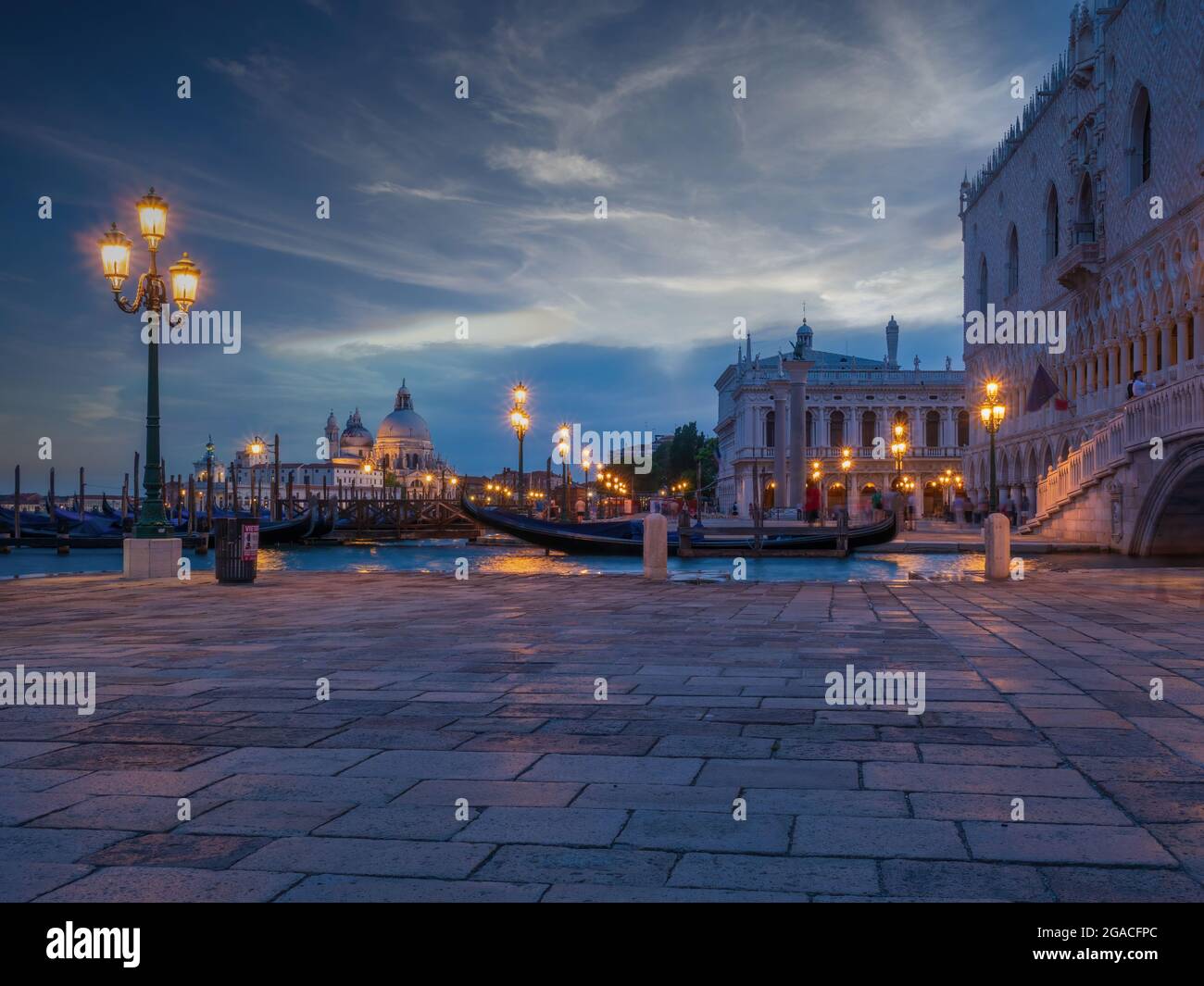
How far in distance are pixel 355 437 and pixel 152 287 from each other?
170862 millimetres

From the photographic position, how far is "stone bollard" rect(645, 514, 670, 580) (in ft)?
51.3

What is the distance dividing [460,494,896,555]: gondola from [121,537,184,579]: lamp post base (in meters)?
12.0

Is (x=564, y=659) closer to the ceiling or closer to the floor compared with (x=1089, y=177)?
closer to the floor

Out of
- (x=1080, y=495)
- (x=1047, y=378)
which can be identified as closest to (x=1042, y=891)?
(x=1080, y=495)

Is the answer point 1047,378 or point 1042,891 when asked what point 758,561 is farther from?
point 1042,891

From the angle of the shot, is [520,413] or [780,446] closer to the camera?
[520,413]

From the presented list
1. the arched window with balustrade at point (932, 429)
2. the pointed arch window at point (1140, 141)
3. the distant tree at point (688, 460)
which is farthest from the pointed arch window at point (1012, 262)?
the distant tree at point (688, 460)

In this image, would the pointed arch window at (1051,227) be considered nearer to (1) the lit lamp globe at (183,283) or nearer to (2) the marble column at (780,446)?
(2) the marble column at (780,446)

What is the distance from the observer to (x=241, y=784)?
3.90 meters

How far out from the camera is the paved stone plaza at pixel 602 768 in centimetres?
293

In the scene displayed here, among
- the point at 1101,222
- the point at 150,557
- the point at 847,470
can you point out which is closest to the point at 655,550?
the point at 150,557

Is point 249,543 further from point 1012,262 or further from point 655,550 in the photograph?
point 1012,262

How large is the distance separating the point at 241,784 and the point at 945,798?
8.37 feet

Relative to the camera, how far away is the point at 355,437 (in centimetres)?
18188
